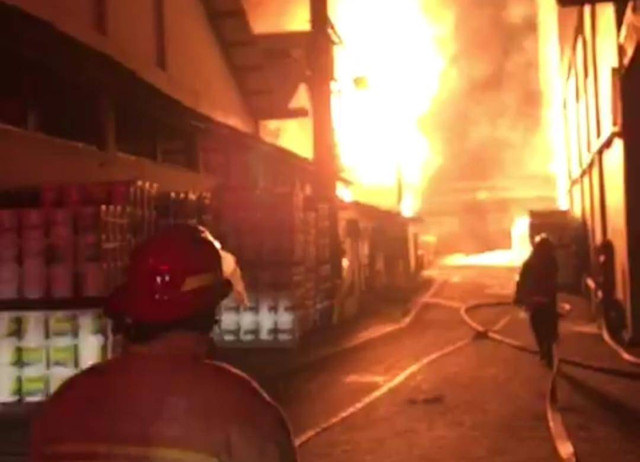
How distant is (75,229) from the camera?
727cm

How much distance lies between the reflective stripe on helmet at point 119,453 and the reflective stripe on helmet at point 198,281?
0.37 meters

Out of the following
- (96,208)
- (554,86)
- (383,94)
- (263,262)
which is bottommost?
(263,262)

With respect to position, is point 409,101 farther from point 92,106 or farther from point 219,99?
point 92,106

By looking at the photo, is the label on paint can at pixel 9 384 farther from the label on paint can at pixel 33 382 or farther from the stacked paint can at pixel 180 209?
the stacked paint can at pixel 180 209

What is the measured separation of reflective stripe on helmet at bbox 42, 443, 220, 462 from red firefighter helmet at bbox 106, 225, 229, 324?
29cm

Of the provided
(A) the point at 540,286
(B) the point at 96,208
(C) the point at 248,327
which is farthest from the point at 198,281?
(C) the point at 248,327

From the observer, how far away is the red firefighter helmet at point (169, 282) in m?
2.23

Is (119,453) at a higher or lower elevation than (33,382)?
higher

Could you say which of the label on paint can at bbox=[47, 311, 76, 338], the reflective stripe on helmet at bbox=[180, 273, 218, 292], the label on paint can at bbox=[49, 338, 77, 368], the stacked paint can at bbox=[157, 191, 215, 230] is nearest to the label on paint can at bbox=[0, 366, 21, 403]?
the label on paint can at bbox=[49, 338, 77, 368]

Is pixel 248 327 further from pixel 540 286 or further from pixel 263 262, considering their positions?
pixel 540 286

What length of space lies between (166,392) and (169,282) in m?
0.25

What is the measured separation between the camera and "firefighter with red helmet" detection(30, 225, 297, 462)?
2.15m

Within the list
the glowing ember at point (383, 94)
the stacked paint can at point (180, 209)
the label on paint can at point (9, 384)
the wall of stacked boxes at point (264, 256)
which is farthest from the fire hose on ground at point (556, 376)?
the glowing ember at point (383, 94)

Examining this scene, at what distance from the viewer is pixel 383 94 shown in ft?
136
